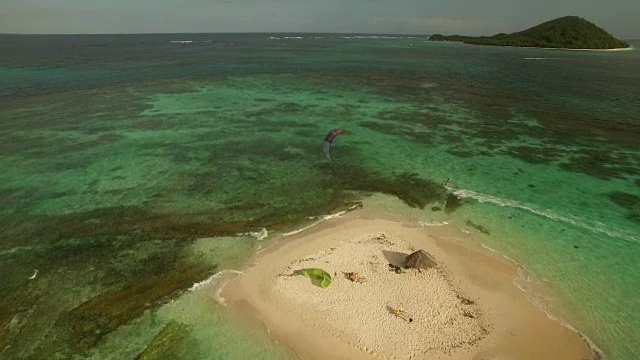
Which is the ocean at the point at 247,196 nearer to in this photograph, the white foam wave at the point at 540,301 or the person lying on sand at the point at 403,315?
the white foam wave at the point at 540,301

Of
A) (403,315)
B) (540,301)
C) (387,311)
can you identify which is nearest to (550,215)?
(540,301)

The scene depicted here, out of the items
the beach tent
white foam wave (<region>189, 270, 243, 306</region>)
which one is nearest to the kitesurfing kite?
the beach tent

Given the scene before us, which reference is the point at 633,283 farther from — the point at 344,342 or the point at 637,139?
the point at 637,139

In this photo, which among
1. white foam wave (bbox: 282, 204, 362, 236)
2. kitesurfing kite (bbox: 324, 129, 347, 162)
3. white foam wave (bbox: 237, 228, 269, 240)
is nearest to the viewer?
white foam wave (bbox: 237, 228, 269, 240)

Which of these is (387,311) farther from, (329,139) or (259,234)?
(329,139)

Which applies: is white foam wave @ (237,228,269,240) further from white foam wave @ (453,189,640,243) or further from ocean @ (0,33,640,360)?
white foam wave @ (453,189,640,243)
